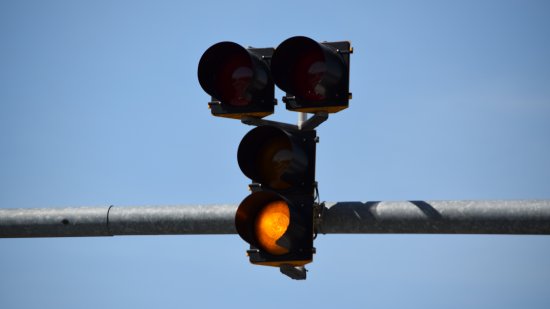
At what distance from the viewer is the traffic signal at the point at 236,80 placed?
7660 mm

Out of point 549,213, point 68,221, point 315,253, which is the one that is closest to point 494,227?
point 549,213

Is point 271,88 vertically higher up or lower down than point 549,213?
higher up

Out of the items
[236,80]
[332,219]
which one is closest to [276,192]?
[332,219]

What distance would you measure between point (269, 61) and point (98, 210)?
171 cm

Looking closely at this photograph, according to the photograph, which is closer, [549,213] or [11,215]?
[549,213]

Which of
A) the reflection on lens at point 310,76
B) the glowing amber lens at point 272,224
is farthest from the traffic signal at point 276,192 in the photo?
the reflection on lens at point 310,76

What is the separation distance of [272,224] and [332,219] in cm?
42

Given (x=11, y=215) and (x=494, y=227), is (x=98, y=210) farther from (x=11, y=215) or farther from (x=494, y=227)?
(x=494, y=227)

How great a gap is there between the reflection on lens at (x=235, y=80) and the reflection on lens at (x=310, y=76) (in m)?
0.33

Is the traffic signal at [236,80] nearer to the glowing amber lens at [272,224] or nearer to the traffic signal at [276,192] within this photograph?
the traffic signal at [276,192]

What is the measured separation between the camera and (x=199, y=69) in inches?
305

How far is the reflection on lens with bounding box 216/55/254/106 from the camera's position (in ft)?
25.2

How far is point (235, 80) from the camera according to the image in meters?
7.74

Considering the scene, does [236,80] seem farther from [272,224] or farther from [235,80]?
[272,224]
